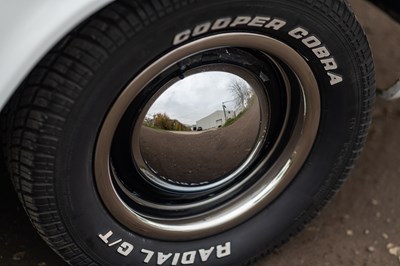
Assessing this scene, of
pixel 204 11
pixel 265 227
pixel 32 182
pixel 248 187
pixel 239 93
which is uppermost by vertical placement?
pixel 204 11

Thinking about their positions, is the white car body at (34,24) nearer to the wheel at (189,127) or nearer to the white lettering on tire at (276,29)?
the wheel at (189,127)

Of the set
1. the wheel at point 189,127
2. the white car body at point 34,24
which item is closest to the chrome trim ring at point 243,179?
the wheel at point 189,127

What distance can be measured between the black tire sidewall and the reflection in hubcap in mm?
188

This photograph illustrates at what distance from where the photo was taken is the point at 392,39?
133 inches

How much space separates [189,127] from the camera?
6.63 ft

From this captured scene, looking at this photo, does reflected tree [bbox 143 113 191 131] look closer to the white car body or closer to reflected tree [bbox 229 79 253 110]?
reflected tree [bbox 229 79 253 110]

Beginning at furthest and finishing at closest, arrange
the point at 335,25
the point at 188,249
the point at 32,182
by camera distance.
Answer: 1. the point at 188,249
2. the point at 335,25
3. the point at 32,182

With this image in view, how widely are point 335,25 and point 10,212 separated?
48.7 inches

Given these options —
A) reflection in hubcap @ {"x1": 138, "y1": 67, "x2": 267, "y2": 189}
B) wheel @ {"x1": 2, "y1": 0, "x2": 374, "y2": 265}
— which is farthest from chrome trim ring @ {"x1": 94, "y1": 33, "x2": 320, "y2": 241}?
reflection in hubcap @ {"x1": 138, "y1": 67, "x2": 267, "y2": 189}

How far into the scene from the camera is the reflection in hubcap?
1.96 m

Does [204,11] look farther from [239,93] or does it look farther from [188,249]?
[188,249]

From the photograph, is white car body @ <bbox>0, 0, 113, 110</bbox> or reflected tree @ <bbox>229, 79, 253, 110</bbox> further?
reflected tree @ <bbox>229, 79, 253, 110</bbox>

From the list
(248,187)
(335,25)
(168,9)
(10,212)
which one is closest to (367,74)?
(335,25)

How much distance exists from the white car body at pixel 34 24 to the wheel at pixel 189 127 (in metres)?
0.13
